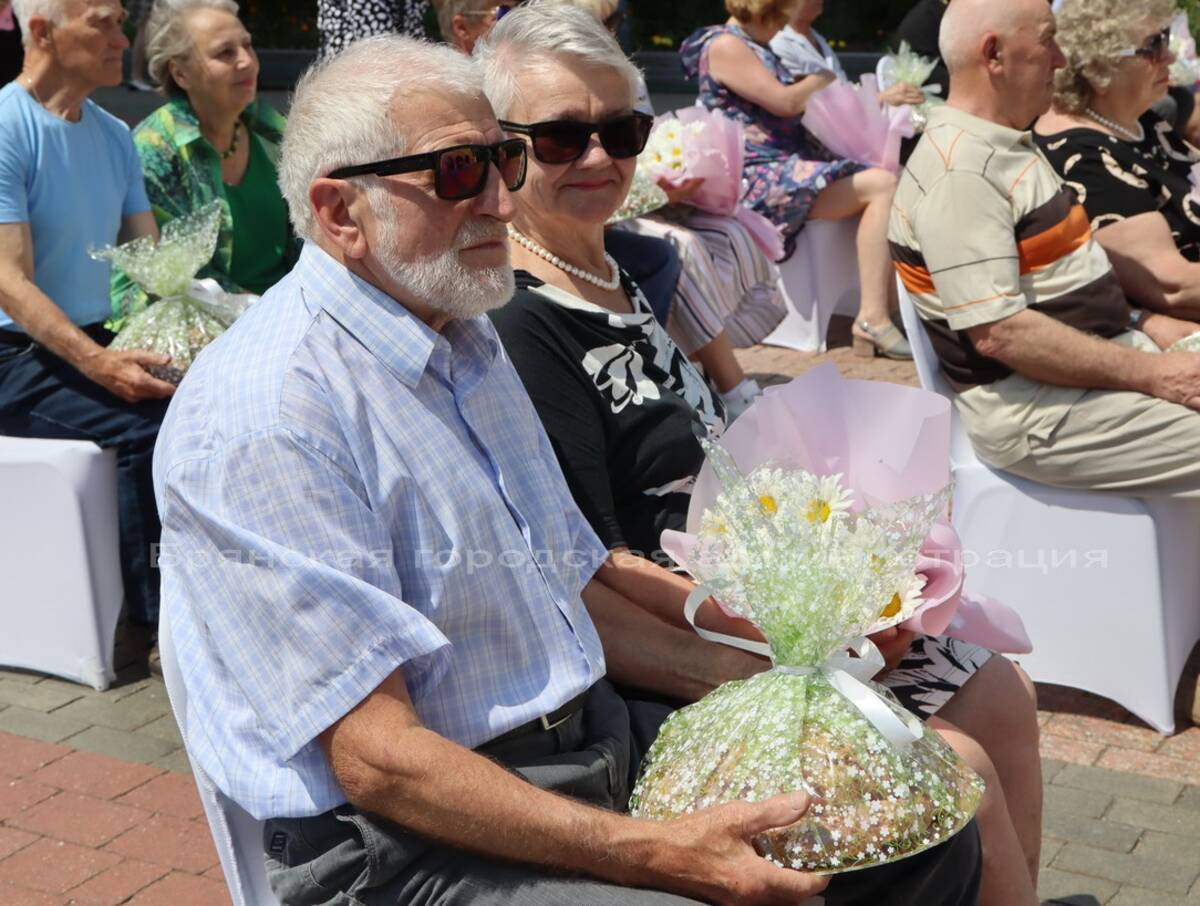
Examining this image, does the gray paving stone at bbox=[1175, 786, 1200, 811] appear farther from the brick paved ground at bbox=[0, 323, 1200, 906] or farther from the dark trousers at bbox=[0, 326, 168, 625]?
the dark trousers at bbox=[0, 326, 168, 625]

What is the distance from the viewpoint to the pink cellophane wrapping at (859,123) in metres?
6.88

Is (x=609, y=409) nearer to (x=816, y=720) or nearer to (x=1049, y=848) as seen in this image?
(x=816, y=720)

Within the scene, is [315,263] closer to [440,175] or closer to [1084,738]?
[440,175]

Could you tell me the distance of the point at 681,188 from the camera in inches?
213

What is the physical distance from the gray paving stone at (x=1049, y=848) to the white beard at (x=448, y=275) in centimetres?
187

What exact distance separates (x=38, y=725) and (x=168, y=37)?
213cm

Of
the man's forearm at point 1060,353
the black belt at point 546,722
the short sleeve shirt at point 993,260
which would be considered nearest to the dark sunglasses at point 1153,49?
the short sleeve shirt at point 993,260

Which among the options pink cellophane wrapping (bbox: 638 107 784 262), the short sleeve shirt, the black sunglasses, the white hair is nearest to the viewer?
the black sunglasses

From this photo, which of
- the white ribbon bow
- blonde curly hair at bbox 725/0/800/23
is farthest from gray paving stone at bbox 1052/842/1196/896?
blonde curly hair at bbox 725/0/800/23

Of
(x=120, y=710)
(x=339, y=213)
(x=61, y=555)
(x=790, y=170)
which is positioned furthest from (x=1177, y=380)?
(x=790, y=170)

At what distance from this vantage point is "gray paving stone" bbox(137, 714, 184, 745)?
3.83m

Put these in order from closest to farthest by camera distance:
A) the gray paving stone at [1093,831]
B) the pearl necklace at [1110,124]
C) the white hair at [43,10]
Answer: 1. the gray paving stone at [1093,831]
2. the white hair at [43,10]
3. the pearl necklace at [1110,124]

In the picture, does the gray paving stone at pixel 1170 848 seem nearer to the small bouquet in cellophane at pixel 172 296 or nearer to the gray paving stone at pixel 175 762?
the gray paving stone at pixel 175 762

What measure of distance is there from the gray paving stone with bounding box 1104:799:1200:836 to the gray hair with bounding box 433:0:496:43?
3637 mm
